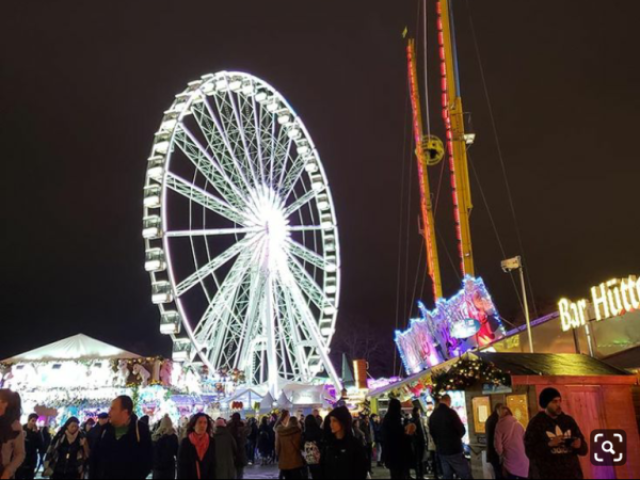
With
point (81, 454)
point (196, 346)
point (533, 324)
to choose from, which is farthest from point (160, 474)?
point (196, 346)

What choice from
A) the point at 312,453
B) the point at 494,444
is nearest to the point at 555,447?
the point at 494,444

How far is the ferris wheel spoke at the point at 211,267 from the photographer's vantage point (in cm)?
1958

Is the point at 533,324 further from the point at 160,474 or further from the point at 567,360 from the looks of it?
the point at 160,474

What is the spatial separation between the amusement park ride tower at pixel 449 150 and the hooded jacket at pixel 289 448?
57.8 ft

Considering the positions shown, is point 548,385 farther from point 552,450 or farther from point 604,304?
point 552,450

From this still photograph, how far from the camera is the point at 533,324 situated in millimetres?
14539

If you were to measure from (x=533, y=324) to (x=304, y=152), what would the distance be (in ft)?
46.2

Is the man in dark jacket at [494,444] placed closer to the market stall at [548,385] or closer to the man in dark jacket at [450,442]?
the man in dark jacket at [450,442]

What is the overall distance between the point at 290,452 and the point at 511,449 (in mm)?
2691

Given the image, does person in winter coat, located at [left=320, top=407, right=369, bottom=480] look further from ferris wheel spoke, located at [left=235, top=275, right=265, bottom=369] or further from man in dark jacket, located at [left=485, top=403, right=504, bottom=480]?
ferris wheel spoke, located at [left=235, top=275, right=265, bottom=369]

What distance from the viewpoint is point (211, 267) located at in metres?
20.3

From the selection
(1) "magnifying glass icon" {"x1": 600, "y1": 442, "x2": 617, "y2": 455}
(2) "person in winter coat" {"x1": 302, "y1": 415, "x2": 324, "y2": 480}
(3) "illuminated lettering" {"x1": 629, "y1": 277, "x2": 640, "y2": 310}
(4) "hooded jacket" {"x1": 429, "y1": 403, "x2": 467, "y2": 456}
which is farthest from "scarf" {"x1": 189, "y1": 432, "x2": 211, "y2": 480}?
(3) "illuminated lettering" {"x1": 629, "y1": 277, "x2": 640, "y2": 310}

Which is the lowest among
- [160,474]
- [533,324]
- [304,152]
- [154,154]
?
[160,474]

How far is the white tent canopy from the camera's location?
59.9 ft
